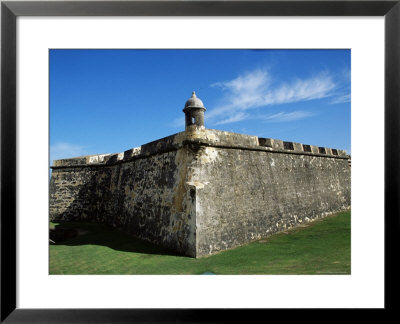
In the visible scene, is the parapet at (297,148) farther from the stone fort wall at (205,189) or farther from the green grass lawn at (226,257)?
the green grass lawn at (226,257)

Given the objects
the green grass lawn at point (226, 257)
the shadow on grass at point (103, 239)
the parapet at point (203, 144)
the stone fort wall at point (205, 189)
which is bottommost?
the shadow on grass at point (103, 239)

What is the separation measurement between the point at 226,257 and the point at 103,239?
343 cm

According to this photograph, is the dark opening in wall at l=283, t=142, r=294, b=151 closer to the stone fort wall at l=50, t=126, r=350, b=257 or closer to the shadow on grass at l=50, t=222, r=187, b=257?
the stone fort wall at l=50, t=126, r=350, b=257

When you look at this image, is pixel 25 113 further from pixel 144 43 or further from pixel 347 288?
pixel 347 288

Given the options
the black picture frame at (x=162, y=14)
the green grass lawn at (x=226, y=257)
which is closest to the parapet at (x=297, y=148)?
the green grass lawn at (x=226, y=257)

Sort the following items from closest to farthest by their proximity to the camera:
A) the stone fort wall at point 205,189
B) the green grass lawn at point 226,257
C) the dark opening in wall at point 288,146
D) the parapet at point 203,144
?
the green grass lawn at point 226,257 → the stone fort wall at point 205,189 → the parapet at point 203,144 → the dark opening in wall at point 288,146

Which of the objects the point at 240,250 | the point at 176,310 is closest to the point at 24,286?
the point at 176,310

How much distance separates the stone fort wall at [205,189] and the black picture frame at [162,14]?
2.49 metres

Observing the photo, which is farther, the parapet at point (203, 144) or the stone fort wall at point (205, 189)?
the parapet at point (203, 144)

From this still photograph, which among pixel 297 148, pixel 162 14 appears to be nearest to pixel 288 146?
pixel 297 148

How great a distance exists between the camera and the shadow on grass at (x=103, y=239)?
549cm

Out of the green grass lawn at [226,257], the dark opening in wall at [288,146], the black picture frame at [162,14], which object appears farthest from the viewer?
the dark opening in wall at [288,146]

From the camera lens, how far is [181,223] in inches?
204

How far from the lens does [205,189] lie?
5.22m
